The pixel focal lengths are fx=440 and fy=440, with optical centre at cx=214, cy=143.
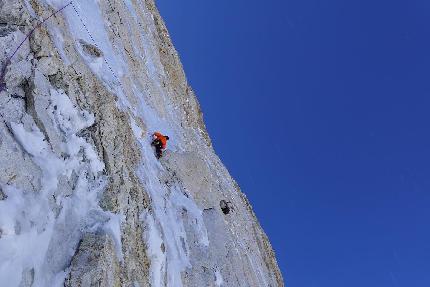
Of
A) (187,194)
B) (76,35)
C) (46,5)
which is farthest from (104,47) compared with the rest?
(187,194)

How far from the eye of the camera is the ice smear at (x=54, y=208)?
28.7ft

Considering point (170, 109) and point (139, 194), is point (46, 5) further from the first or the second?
point (170, 109)

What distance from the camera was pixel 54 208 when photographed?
32.8 ft

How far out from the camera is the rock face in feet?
30.8

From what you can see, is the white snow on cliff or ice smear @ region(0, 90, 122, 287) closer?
ice smear @ region(0, 90, 122, 287)

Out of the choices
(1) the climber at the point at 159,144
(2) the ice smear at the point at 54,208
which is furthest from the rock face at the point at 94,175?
(1) the climber at the point at 159,144

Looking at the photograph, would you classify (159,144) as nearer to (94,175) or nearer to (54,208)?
(94,175)

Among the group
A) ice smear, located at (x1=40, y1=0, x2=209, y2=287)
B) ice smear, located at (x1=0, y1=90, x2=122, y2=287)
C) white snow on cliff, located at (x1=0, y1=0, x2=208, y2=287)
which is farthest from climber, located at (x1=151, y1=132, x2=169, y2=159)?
ice smear, located at (x1=0, y1=90, x2=122, y2=287)

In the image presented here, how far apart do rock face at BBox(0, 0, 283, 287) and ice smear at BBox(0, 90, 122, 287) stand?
0.09 ft

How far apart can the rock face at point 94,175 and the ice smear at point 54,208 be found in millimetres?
26

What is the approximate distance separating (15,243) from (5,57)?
4.32 metres

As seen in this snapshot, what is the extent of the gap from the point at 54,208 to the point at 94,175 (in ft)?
5.80

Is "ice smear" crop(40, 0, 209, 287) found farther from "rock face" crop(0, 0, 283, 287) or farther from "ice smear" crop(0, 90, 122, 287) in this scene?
"ice smear" crop(0, 90, 122, 287)

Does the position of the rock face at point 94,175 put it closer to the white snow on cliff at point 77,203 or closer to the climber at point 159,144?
the white snow on cliff at point 77,203
